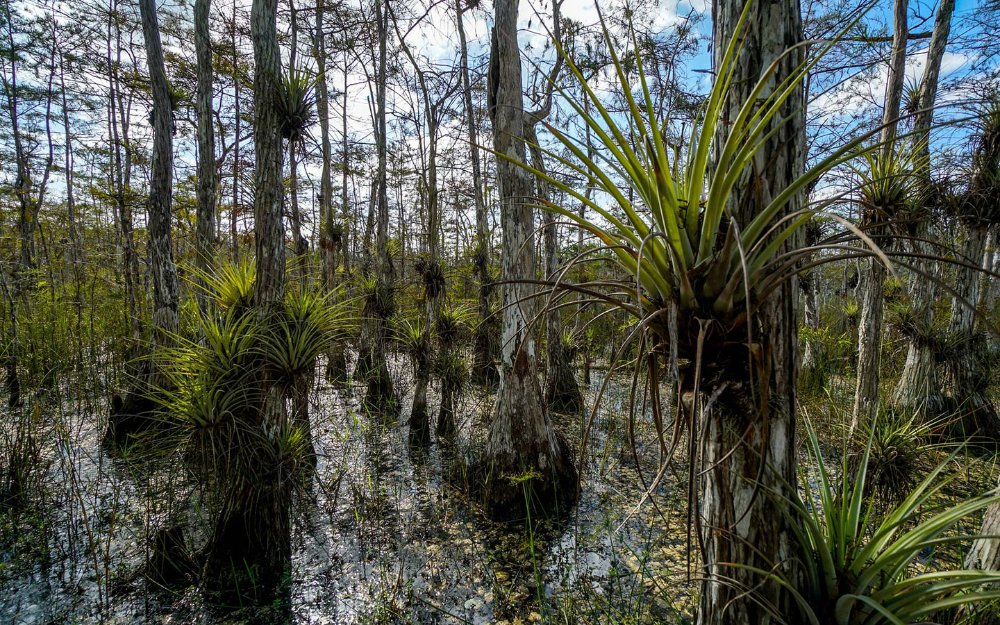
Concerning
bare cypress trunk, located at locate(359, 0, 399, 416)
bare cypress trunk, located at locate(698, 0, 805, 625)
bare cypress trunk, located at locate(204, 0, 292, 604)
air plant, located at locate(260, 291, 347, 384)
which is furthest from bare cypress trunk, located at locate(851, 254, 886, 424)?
bare cypress trunk, located at locate(359, 0, 399, 416)

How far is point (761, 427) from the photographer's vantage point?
1161 millimetres

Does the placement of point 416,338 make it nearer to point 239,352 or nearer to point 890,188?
point 239,352

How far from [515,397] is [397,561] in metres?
1.63

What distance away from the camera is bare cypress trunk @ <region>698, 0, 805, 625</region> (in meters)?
1.16

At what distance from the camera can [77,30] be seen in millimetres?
9891

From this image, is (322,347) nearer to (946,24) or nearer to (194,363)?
(194,363)

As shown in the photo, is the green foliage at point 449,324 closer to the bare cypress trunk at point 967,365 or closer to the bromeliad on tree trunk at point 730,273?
the bromeliad on tree trunk at point 730,273

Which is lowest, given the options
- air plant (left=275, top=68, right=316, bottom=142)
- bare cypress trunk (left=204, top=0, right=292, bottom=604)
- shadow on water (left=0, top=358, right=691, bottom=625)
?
shadow on water (left=0, top=358, right=691, bottom=625)

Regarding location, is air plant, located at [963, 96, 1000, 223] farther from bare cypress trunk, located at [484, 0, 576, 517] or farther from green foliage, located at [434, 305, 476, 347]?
green foliage, located at [434, 305, 476, 347]

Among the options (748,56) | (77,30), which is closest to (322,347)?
(748,56)

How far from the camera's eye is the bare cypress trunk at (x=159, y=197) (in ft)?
17.5

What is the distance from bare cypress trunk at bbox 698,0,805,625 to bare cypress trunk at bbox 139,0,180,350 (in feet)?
21.0

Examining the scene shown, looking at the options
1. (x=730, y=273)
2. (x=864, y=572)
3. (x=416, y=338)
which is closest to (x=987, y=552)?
(x=864, y=572)

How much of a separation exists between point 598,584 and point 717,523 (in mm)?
2010
